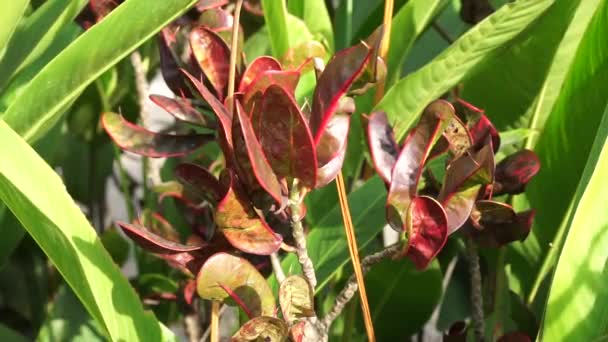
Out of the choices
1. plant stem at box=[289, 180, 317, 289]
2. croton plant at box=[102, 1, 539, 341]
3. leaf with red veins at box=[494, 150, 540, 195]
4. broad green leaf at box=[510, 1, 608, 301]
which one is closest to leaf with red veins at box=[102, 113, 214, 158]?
croton plant at box=[102, 1, 539, 341]

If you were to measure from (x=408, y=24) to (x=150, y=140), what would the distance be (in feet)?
0.92

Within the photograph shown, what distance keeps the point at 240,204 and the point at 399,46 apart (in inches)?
13.8

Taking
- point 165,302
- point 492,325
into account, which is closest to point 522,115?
point 492,325

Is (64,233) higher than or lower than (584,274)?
higher

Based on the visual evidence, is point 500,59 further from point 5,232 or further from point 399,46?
point 5,232

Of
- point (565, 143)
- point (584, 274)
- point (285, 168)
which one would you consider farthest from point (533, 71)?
point (285, 168)

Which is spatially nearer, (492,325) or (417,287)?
(492,325)

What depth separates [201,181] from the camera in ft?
1.94

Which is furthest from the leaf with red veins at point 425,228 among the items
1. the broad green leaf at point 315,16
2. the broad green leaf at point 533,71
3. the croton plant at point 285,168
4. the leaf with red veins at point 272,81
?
the broad green leaf at point 315,16

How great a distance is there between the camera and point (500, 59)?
872 mm

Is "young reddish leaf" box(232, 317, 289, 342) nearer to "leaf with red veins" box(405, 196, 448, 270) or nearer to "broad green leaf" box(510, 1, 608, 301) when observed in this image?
"leaf with red veins" box(405, 196, 448, 270)

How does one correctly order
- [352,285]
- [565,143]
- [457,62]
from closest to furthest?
[352,285] < [457,62] < [565,143]

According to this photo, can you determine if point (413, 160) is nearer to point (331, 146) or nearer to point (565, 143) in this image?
point (331, 146)

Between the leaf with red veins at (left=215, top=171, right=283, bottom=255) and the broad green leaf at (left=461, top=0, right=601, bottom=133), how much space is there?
30cm
